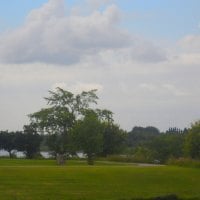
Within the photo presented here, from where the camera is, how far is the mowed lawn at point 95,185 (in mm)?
27156

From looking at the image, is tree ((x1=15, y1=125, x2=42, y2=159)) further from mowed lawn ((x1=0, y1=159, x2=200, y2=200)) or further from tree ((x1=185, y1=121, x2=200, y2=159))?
mowed lawn ((x1=0, y1=159, x2=200, y2=200))

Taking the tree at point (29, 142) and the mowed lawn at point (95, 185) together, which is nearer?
the mowed lawn at point (95, 185)

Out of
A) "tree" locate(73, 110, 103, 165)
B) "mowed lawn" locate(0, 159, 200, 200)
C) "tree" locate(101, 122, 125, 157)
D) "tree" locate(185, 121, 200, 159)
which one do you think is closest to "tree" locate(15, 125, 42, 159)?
"tree" locate(101, 122, 125, 157)

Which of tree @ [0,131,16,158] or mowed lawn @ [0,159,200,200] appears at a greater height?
tree @ [0,131,16,158]

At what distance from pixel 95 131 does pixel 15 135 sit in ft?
80.1

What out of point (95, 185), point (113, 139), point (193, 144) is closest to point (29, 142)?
point (113, 139)

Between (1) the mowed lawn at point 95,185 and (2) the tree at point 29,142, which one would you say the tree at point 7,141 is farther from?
(1) the mowed lawn at point 95,185

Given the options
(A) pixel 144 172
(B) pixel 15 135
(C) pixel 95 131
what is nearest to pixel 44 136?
(B) pixel 15 135

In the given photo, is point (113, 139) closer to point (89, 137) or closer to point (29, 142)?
point (29, 142)

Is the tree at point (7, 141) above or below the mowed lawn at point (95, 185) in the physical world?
above

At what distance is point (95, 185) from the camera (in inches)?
1240

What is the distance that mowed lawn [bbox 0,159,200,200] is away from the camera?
27156mm

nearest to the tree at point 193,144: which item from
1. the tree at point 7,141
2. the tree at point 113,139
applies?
the tree at point 113,139

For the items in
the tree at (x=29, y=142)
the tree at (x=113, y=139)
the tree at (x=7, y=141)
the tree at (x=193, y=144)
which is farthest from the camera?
the tree at (x=7, y=141)
